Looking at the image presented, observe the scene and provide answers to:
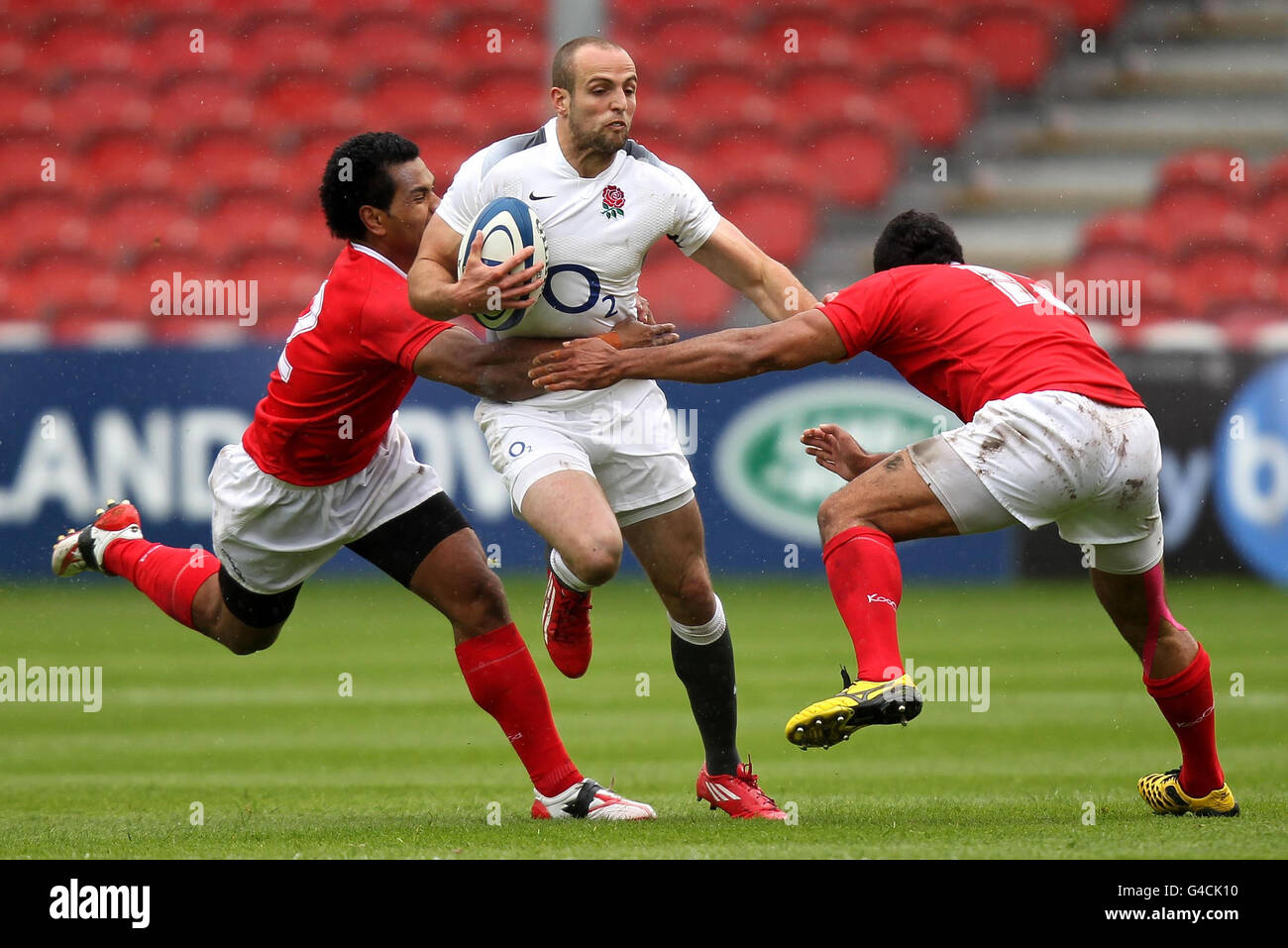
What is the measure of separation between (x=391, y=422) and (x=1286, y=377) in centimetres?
749

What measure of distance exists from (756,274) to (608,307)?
21.8 inches

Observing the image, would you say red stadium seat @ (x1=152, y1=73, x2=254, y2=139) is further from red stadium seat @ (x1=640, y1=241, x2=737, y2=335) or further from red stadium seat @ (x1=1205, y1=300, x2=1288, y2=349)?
red stadium seat @ (x1=1205, y1=300, x2=1288, y2=349)

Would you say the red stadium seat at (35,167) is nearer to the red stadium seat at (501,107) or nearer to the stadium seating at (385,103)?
the stadium seating at (385,103)

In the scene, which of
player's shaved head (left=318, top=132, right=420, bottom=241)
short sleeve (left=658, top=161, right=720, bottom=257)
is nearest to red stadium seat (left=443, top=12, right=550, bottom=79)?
player's shaved head (left=318, top=132, right=420, bottom=241)

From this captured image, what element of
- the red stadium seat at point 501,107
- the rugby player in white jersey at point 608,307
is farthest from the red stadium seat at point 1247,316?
the rugby player in white jersey at point 608,307

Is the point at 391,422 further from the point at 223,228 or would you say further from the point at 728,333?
the point at 223,228

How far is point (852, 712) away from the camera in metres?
4.60

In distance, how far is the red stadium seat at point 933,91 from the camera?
15641mm

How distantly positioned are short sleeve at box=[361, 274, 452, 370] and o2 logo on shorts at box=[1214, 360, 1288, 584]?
24.3ft

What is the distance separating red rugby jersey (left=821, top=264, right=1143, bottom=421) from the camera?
506 centimetres

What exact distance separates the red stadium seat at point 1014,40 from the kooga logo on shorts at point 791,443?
18.8ft

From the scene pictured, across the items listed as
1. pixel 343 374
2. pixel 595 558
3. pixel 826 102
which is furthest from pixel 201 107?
pixel 595 558

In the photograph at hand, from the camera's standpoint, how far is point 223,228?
15.0 meters

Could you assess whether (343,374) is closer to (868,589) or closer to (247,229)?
(868,589)
